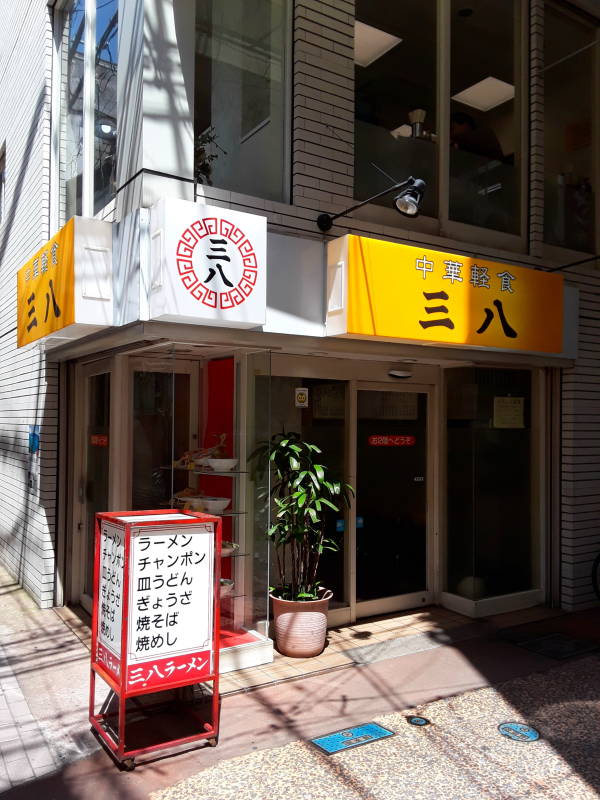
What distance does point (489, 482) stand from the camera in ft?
24.1

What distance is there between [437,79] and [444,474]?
4.31 meters

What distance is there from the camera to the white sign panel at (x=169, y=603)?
13.6 feet

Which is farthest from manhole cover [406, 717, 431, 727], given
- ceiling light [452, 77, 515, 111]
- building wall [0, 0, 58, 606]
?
ceiling light [452, 77, 515, 111]

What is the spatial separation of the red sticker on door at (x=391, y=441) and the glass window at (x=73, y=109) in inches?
153

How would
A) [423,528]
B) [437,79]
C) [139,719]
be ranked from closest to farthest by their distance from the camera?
[139,719]
[437,79]
[423,528]

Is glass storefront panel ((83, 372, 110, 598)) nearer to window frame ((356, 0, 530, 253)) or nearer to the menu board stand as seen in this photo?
the menu board stand

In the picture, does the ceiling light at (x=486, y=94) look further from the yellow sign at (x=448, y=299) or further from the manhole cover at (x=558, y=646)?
the manhole cover at (x=558, y=646)

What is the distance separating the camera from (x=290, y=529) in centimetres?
604

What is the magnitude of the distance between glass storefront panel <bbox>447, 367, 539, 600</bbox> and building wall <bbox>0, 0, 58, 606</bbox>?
4.52 m

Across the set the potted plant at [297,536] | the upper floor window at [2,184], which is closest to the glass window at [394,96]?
the potted plant at [297,536]

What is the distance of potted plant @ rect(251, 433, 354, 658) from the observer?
19.5 feet

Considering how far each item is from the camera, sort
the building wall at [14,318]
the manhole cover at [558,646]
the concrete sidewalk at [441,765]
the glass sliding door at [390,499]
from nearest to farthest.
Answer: the concrete sidewalk at [441,765]
the manhole cover at [558,646]
the glass sliding door at [390,499]
the building wall at [14,318]

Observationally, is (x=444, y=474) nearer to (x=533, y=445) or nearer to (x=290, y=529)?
(x=533, y=445)

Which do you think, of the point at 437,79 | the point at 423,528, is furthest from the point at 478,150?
the point at 423,528
